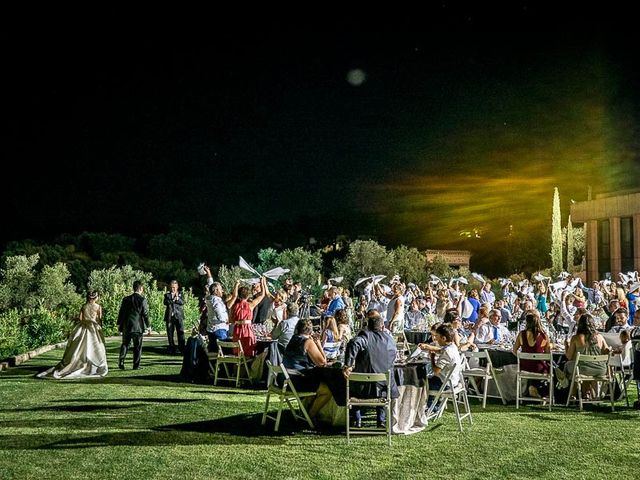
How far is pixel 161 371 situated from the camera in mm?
13820

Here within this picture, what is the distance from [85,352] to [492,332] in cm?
729

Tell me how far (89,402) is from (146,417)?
1.60m

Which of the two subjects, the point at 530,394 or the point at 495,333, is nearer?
the point at 530,394

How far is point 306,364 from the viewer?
29.0 ft

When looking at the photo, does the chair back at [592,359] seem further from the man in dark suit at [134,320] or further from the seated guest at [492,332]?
the man in dark suit at [134,320]

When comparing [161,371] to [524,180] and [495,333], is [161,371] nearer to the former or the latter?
[495,333]

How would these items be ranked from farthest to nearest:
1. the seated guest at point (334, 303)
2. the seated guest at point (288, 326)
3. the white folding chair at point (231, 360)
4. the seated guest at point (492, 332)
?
1. the seated guest at point (334, 303)
2. the seated guest at point (492, 332)
3. the white folding chair at point (231, 360)
4. the seated guest at point (288, 326)

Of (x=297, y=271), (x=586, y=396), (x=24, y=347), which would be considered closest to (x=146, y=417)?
(x=586, y=396)

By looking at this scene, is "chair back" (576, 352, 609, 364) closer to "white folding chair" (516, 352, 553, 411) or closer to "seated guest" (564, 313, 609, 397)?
"seated guest" (564, 313, 609, 397)

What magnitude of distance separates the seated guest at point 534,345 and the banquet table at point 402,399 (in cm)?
226

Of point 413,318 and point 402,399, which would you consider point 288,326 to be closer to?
point 402,399

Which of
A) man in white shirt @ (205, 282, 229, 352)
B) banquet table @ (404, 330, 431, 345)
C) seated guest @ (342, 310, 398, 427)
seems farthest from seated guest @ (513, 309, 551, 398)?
man in white shirt @ (205, 282, 229, 352)

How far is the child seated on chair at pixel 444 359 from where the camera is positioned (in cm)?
852

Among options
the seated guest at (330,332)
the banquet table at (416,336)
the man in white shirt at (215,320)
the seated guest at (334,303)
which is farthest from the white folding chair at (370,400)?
the seated guest at (334,303)
